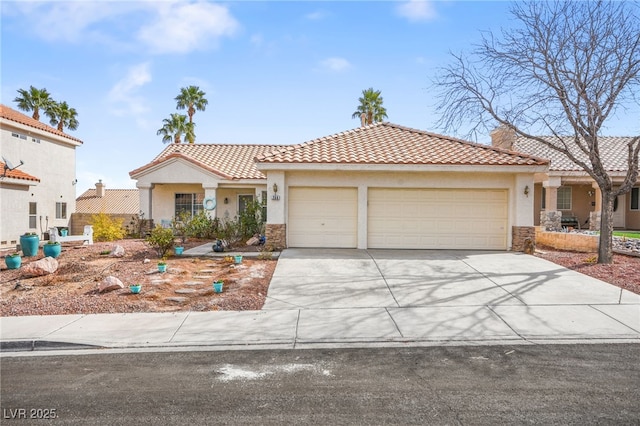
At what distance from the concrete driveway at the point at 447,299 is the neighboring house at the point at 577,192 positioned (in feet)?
32.8

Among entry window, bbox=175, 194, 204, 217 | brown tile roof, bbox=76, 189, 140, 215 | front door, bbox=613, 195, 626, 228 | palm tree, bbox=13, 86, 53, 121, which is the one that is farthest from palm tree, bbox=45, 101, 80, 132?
front door, bbox=613, 195, 626, 228

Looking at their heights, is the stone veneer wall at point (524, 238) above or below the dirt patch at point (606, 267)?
above

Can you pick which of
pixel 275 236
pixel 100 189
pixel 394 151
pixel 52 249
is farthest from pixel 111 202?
pixel 394 151

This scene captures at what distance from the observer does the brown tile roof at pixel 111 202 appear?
36.5m

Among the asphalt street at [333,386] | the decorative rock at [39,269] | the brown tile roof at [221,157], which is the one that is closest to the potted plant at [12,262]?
the decorative rock at [39,269]

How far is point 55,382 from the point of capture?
15.6 feet

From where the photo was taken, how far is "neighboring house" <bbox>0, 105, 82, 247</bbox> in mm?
17625

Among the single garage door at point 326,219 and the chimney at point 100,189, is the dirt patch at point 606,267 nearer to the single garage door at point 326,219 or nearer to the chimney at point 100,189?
the single garage door at point 326,219

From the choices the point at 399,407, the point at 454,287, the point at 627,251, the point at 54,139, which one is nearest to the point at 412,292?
the point at 454,287

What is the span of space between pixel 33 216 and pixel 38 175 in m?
2.53

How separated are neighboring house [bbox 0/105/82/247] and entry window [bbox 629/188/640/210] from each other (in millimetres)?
29921

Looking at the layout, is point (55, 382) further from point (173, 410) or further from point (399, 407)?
point (399, 407)

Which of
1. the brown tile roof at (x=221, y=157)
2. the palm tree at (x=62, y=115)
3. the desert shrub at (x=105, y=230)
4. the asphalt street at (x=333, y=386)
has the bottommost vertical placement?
the asphalt street at (x=333, y=386)

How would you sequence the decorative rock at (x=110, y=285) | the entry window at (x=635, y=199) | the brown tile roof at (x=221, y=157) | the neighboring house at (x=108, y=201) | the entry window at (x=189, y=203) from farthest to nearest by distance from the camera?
1. the neighboring house at (x=108, y=201)
2. the entry window at (x=635, y=199)
3. the entry window at (x=189, y=203)
4. the brown tile roof at (x=221, y=157)
5. the decorative rock at (x=110, y=285)
